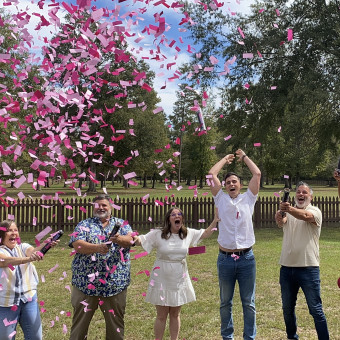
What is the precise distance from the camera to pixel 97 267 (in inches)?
151

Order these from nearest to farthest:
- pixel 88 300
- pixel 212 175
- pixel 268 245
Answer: pixel 88 300 < pixel 212 175 < pixel 268 245

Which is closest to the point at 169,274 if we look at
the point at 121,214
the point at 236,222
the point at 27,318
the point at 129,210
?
the point at 236,222

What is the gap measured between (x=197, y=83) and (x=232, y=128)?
3165 millimetres

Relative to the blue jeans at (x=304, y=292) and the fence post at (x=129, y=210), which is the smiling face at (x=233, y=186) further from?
the fence post at (x=129, y=210)

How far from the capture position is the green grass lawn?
482 centimetres

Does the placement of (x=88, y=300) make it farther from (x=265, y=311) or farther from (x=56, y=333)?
(x=265, y=311)

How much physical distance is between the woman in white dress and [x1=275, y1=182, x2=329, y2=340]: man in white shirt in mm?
1112

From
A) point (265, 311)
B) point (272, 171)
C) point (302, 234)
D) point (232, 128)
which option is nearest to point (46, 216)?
point (232, 128)

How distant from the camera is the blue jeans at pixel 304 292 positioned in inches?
163

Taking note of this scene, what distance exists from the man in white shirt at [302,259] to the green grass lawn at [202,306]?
0.62 metres

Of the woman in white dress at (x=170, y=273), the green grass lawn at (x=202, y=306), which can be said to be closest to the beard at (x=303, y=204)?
the woman in white dress at (x=170, y=273)

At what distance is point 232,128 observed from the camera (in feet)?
58.5

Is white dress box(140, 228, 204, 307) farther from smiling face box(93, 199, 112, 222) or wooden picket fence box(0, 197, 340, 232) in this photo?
wooden picket fence box(0, 197, 340, 232)

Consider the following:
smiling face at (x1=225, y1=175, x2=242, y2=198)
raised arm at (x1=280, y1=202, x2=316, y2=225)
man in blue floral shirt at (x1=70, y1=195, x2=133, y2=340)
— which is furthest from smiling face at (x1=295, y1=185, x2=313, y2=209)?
man in blue floral shirt at (x1=70, y1=195, x2=133, y2=340)
